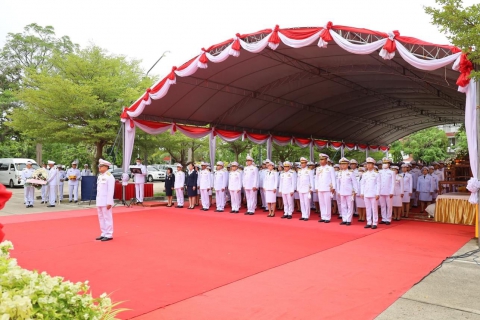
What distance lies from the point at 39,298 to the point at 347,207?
888 centimetres

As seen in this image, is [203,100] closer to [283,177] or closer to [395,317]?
[283,177]

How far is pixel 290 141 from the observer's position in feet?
61.3

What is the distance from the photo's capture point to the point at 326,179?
9734mm

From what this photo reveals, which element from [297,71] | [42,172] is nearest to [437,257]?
[297,71]

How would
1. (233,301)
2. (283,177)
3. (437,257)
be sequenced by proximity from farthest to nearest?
(283,177)
(437,257)
(233,301)

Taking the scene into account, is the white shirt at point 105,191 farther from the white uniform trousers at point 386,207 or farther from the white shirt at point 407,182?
the white shirt at point 407,182

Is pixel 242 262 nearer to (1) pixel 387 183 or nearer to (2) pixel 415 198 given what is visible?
(1) pixel 387 183

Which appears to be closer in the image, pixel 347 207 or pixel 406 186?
pixel 347 207

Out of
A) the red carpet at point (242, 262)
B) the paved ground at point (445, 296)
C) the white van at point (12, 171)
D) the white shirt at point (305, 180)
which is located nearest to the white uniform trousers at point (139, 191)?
the red carpet at point (242, 262)

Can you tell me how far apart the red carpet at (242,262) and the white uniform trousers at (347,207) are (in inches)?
12.9

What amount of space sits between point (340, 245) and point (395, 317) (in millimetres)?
3404

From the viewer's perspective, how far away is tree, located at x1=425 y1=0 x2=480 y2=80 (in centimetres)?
535

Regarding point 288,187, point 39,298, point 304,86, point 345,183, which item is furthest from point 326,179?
point 39,298

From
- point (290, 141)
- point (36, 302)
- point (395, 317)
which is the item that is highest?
point (290, 141)
